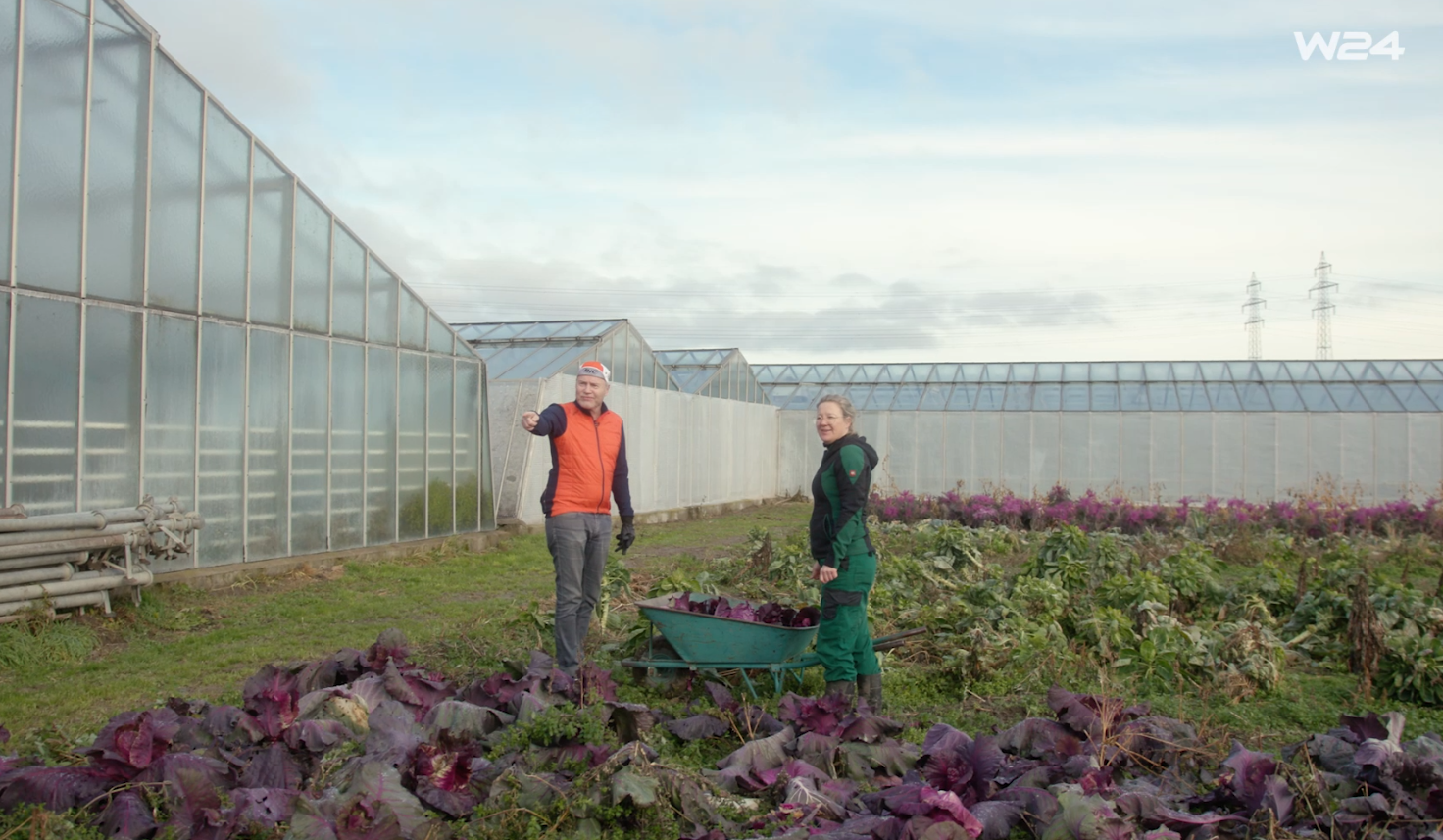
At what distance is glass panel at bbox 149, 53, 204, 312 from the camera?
899cm

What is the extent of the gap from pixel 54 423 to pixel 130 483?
33.1 inches

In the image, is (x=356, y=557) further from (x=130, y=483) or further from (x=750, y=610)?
(x=750, y=610)

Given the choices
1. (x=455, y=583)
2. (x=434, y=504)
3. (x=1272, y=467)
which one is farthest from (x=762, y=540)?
(x=1272, y=467)

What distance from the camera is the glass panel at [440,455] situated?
1275cm

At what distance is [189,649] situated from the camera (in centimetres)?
693

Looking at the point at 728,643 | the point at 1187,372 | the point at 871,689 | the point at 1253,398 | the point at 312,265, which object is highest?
the point at 312,265

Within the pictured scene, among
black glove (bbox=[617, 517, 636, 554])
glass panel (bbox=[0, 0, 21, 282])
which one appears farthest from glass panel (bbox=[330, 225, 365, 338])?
black glove (bbox=[617, 517, 636, 554])

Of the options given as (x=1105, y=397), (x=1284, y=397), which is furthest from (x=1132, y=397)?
(x=1284, y=397)

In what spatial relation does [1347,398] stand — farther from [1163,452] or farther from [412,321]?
[412,321]

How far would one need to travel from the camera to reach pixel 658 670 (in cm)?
553

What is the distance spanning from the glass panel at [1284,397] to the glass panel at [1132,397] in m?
2.65

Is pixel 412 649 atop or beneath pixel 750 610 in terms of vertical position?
beneath

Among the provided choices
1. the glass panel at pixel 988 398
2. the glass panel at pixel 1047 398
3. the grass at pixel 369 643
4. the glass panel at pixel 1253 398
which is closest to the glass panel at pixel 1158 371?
the glass panel at pixel 1253 398

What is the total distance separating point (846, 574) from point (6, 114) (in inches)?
284
